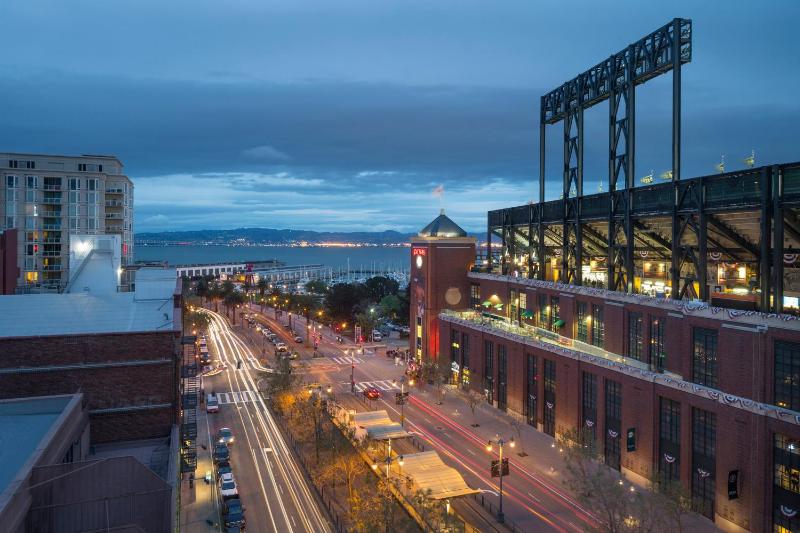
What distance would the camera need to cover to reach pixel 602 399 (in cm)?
4544

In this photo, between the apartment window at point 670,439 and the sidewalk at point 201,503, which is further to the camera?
the apartment window at point 670,439

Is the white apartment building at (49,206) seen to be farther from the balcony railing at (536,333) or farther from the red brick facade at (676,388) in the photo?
the red brick facade at (676,388)

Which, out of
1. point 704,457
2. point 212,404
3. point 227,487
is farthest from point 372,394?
point 704,457

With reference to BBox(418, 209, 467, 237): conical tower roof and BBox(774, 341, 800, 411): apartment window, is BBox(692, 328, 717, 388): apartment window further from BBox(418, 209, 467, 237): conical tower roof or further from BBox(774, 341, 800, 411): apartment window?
BBox(418, 209, 467, 237): conical tower roof

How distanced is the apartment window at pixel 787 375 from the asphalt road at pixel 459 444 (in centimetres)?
1255

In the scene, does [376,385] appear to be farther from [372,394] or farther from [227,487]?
[227,487]

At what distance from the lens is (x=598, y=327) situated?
50.6 metres

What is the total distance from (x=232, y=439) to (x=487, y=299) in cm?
3478

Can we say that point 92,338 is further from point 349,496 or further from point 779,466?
point 779,466

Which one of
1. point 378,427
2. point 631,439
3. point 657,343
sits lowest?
point 378,427

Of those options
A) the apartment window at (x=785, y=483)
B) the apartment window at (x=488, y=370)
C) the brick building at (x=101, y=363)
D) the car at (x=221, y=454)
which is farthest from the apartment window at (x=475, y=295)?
the brick building at (x=101, y=363)

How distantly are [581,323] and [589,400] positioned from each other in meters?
8.18

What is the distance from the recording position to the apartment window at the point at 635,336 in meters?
44.3

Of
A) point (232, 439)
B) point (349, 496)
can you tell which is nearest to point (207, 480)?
point (232, 439)
